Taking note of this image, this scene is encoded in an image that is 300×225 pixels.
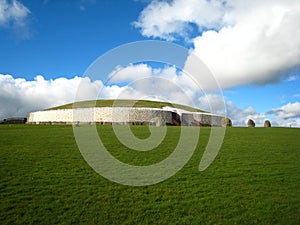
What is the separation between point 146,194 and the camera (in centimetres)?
1209

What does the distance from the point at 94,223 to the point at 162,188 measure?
4.26 m

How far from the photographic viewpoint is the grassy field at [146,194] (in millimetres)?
10023

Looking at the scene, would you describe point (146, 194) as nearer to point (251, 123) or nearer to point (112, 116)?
point (251, 123)

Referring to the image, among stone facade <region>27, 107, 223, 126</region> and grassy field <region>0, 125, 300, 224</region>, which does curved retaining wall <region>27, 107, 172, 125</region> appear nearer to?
stone facade <region>27, 107, 223, 126</region>

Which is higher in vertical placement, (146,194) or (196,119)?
(196,119)

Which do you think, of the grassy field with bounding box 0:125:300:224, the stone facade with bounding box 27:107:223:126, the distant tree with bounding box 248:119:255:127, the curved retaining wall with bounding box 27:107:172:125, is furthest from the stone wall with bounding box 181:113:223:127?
the grassy field with bounding box 0:125:300:224

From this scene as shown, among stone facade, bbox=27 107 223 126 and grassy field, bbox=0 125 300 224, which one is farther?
stone facade, bbox=27 107 223 126

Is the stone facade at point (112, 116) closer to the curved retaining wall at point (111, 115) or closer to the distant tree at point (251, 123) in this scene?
the curved retaining wall at point (111, 115)

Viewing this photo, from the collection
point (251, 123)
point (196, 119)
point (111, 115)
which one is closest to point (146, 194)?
point (251, 123)

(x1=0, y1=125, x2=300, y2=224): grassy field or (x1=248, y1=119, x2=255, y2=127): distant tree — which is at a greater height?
(x1=248, y1=119, x2=255, y2=127): distant tree

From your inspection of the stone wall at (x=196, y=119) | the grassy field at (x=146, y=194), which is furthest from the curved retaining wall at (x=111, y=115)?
the grassy field at (x=146, y=194)

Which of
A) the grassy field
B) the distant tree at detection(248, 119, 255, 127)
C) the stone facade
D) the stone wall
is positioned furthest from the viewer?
the stone wall

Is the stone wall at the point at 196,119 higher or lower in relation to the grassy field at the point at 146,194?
higher

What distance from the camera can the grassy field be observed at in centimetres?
1002
